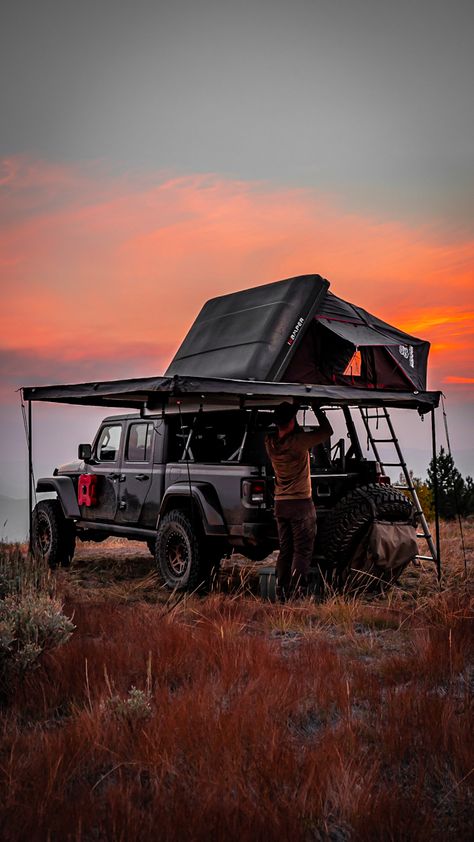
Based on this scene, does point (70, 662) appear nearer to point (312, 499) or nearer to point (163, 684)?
point (163, 684)

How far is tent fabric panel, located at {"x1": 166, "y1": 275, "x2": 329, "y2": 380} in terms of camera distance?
11812 millimetres

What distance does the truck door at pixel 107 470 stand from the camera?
11.0 meters

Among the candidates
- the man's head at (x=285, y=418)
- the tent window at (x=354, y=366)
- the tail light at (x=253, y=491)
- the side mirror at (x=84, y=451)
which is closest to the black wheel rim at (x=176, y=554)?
the tail light at (x=253, y=491)

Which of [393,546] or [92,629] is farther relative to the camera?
[393,546]

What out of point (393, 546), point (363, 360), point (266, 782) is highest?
point (363, 360)

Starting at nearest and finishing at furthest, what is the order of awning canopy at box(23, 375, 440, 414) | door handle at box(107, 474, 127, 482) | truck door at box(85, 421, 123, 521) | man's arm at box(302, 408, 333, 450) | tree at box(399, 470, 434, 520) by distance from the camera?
awning canopy at box(23, 375, 440, 414) → man's arm at box(302, 408, 333, 450) → door handle at box(107, 474, 127, 482) → truck door at box(85, 421, 123, 521) → tree at box(399, 470, 434, 520)

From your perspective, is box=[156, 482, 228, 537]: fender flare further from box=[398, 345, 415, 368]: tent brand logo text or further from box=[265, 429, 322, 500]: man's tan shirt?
box=[398, 345, 415, 368]: tent brand logo text

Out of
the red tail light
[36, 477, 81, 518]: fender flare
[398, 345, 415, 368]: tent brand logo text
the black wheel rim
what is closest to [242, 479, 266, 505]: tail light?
the red tail light

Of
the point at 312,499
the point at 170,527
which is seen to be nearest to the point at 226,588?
the point at 170,527

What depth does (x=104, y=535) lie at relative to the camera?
471 inches

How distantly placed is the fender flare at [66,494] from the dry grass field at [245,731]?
4442 mm

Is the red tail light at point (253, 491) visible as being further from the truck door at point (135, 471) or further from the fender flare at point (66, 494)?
the fender flare at point (66, 494)

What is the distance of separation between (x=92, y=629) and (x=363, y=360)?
23.1 ft

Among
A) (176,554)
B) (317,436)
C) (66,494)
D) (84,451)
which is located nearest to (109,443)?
(84,451)
